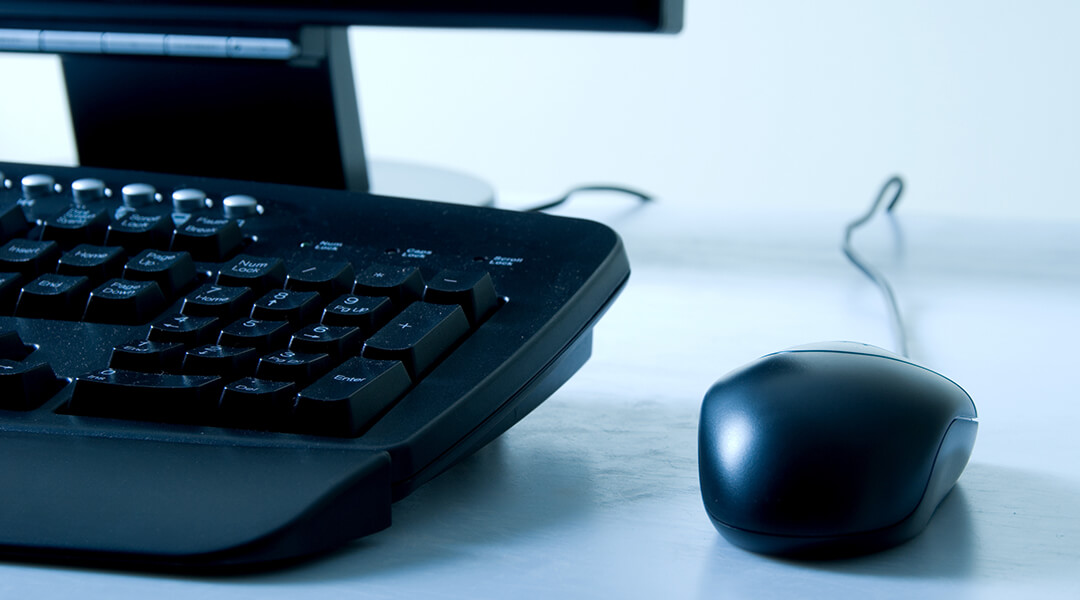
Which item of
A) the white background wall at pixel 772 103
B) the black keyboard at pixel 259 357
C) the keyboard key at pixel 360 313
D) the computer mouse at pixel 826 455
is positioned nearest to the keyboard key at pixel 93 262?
the black keyboard at pixel 259 357

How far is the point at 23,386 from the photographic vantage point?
1.06 ft

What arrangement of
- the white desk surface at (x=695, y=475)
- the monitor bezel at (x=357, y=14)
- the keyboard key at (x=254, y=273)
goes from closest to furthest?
the white desk surface at (x=695, y=475)
the keyboard key at (x=254, y=273)
the monitor bezel at (x=357, y=14)

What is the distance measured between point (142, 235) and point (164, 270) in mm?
40

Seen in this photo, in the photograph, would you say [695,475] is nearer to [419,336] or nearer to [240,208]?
[419,336]

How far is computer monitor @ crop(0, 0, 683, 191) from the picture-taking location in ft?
1.79

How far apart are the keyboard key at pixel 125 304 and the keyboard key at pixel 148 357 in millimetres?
43

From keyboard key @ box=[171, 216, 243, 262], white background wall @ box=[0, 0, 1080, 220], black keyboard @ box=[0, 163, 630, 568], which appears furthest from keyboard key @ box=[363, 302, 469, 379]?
white background wall @ box=[0, 0, 1080, 220]

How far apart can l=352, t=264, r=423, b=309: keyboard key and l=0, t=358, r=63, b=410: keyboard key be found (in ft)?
0.33

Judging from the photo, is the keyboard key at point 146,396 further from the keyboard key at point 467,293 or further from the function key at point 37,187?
the function key at point 37,187

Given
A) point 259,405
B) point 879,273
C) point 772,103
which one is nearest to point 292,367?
point 259,405

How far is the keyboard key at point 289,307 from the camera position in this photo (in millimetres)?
349

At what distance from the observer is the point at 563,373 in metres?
0.38

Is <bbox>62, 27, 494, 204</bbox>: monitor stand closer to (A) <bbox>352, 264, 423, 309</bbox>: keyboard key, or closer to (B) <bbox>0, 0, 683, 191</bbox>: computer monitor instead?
(B) <bbox>0, 0, 683, 191</bbox>: computer monitor

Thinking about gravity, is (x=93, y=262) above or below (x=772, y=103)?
above
